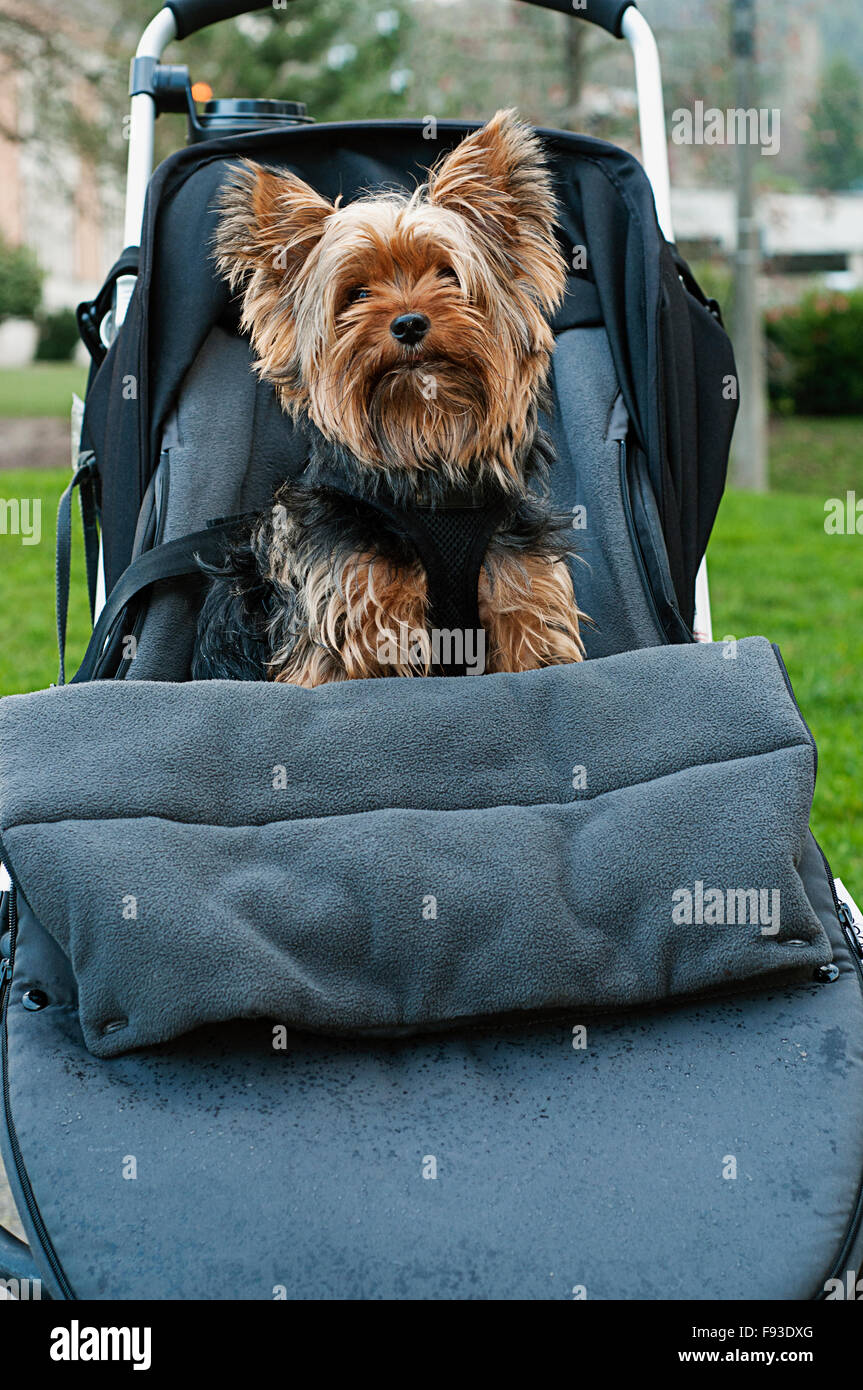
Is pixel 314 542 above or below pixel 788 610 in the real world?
above

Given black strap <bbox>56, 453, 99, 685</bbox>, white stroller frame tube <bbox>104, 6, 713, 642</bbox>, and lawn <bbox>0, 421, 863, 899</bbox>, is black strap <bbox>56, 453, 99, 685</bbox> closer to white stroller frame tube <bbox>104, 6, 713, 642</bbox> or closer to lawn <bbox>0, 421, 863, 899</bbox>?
white stroller frame tube <bbox>104, 6, 713, 642</bbox>

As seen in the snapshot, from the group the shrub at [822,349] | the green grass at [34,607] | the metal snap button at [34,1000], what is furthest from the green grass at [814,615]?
the shrub at [822,349]

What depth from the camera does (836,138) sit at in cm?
1397

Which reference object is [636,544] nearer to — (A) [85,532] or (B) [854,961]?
(B) [854,961]

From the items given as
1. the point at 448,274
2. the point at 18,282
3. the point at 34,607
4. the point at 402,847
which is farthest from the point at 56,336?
the point at 402,847

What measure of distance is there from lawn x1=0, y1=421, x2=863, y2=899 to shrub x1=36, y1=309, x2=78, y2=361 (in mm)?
8702

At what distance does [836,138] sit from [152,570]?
538 inches

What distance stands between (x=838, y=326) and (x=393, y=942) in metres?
14.2

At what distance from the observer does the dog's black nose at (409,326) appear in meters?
2.36

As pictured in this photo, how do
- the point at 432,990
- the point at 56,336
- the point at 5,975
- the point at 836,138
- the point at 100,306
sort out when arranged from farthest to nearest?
the point at 56,336 → the point at 836,138 → the point at 100,306 → the point at 5,975 → the point at 432,990

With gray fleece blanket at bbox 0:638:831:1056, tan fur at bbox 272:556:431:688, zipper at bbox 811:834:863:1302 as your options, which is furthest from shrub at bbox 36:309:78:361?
zipper at bbox 811:834:863:1302

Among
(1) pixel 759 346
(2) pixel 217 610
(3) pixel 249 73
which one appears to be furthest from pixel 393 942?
(3) pixel 249 73

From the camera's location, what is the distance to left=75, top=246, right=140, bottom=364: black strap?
2.93 meters

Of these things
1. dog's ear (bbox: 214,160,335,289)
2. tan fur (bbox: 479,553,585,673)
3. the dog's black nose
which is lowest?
tan fur (bbox: 479,553,585,673)
